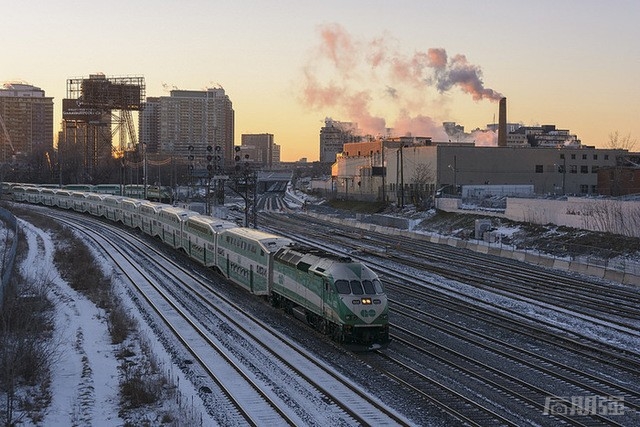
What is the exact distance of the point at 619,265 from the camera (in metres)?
41.2

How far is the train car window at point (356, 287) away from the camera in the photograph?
75.6 ft

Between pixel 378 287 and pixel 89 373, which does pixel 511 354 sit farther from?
pixel 89 373

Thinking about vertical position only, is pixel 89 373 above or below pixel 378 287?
below

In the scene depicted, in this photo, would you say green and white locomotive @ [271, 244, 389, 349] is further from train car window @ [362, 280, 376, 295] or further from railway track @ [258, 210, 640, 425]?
railway track @ [258, 210, 640, 425]

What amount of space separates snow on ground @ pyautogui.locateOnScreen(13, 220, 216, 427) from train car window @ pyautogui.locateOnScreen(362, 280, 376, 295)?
680 cm

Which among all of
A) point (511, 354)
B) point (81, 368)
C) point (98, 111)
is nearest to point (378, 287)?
point (511, 354)

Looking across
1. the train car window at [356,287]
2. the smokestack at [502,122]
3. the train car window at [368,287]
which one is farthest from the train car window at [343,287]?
the smokestack at [502,122]

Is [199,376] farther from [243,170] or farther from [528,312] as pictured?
[243,170]

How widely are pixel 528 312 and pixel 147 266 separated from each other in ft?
80.3

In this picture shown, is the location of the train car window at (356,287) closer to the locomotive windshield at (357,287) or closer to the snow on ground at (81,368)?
the locomotive windshield at (357,287)

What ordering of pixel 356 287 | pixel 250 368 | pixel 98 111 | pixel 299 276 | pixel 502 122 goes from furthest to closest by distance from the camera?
pixel 98 111
pixel 502 122
pixel 299 276
pixel 356 287
pixel 250 368

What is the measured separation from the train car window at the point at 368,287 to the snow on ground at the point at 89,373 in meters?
6.80

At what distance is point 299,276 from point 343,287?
3.64 metres

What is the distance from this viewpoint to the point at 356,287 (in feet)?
76.2
